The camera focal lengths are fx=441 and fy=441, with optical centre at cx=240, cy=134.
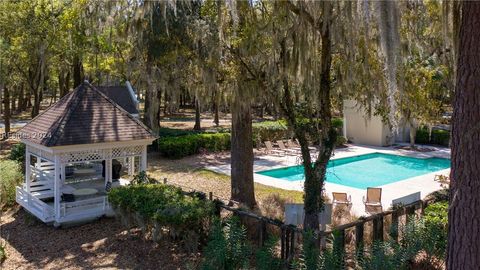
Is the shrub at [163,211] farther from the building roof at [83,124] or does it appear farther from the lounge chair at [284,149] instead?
the lounge chair at [284,149]

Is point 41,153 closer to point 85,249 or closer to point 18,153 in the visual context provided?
point 85,249

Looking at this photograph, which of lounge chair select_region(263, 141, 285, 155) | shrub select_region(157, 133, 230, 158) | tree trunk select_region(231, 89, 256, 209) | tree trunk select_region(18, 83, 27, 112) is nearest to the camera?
tree trunk select_region(231, 89, 256, 209)

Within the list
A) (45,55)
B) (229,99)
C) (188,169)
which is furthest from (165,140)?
(229,99)

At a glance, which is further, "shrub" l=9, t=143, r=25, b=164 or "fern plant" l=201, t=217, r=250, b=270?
"shrub" l=9, t=143, r=25, b=164

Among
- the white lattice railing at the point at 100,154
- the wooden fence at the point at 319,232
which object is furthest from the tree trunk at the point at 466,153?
the white lattice railing at the point at 100,154

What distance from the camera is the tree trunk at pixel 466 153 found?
4.64m

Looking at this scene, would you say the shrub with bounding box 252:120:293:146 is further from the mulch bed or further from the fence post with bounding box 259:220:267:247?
the fence post with bounding box 259:220:267:247

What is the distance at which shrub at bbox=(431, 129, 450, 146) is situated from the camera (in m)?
23.0

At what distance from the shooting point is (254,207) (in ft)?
36.7

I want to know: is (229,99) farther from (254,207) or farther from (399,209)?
Result: (399,209)

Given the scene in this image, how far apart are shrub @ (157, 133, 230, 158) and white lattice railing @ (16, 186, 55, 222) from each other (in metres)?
7.43

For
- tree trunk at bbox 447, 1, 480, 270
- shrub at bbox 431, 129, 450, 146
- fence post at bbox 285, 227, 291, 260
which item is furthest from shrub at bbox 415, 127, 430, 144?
tree trunk at bbox 447, 1, 480, 270

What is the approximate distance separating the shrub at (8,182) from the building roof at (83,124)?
157cm

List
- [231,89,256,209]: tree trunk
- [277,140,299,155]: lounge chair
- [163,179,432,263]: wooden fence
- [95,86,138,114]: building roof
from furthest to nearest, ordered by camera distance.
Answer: [95,86,138,114]: building roof < [277,140,299,155]: lounge chair < [231,89,256,209]: tree trunk < [163,179,432,263]: wooden fence
